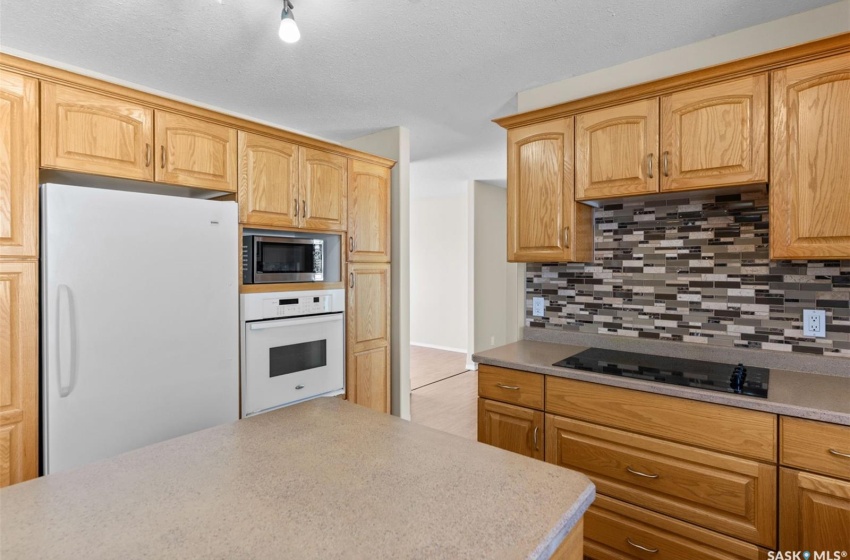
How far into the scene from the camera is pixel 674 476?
171 cm

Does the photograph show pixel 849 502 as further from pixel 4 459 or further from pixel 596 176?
pixel 4 459

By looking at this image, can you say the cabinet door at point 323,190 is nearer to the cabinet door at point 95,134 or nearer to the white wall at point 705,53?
the cabinet door at point 95,134

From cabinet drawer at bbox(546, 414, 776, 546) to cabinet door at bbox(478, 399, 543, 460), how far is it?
0.06 metres

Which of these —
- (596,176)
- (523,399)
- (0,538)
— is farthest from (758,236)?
(0,538)

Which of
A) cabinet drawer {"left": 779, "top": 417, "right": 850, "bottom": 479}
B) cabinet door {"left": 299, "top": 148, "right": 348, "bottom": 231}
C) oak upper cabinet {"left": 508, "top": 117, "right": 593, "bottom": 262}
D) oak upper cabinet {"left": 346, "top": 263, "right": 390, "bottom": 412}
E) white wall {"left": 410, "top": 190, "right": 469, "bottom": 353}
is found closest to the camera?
cabinet drawer {"left": 779, "top": 417, "right": 850, "bottom": 479}

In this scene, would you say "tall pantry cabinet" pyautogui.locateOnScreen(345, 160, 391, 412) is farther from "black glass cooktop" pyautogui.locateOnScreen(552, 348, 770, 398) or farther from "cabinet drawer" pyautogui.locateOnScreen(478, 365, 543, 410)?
"black glass cooktop" pyautogui.locateOnScreen(552, 348, 770, 398)

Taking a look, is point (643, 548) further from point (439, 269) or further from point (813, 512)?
point (439, 269)

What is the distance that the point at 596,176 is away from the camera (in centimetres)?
222

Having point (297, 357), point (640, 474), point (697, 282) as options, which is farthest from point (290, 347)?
point (697, 282)

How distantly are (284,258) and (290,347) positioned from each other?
0.56 metres

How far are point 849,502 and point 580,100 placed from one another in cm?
192

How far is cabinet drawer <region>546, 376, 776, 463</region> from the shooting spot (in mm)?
1548

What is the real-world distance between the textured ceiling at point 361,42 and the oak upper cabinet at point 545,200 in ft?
1.30

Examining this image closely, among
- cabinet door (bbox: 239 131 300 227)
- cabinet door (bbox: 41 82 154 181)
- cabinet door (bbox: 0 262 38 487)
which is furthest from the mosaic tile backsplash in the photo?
cabinet door (bbox: 0 262 38 487)
